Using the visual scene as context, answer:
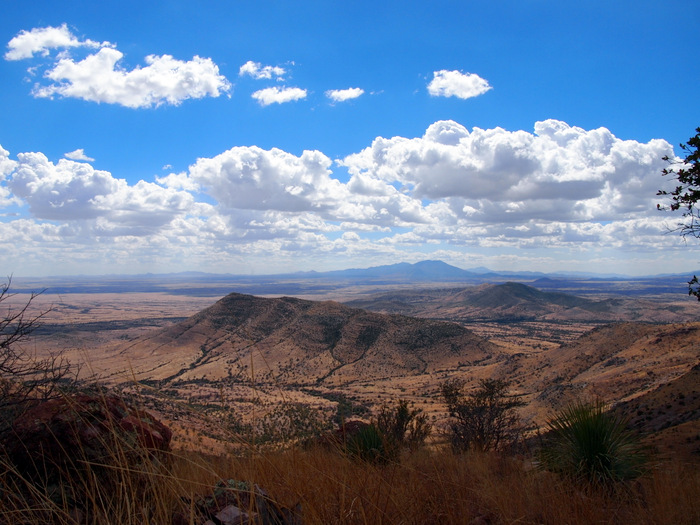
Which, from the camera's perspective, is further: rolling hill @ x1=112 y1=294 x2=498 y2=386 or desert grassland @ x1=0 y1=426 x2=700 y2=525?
rolling hill @ x1=112 y1=294 x2=498 y2=386

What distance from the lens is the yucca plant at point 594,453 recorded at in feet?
16.8

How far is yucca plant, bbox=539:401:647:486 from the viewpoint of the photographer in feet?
16.8

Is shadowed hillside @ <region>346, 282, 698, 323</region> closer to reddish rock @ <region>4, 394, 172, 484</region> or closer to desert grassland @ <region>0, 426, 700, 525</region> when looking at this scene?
desert grassland @ <region>0, 426, 700, 525</region>

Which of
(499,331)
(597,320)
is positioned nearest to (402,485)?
(499,331)

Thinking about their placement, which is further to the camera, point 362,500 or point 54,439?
point 54,439

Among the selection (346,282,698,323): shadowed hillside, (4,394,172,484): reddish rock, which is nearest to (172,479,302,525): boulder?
(4,394,172,484): reddish rock

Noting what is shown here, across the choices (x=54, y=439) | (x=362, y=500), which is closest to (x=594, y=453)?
(x=362, y=500)

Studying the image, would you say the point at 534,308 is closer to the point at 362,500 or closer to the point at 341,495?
the point at 362,500

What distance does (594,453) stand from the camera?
5340 mm

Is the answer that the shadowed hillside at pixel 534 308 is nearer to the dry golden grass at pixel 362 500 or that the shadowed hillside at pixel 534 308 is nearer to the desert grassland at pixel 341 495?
the desert grassland at pixel 341 495

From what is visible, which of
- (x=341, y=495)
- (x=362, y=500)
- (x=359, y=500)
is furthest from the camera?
(x=362, y=500)

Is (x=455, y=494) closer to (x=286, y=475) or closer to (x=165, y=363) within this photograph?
(x=286, y=475)

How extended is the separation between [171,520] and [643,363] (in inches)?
1481

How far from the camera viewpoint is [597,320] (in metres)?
131
